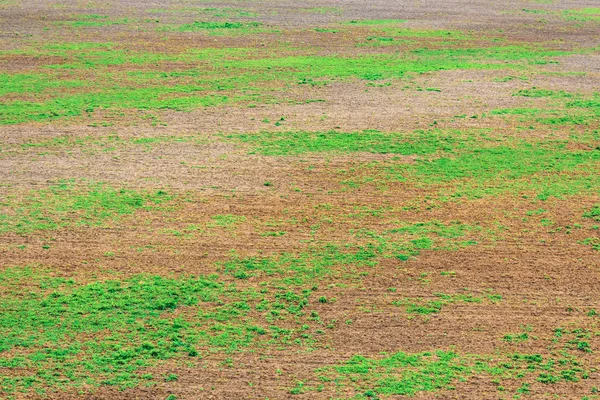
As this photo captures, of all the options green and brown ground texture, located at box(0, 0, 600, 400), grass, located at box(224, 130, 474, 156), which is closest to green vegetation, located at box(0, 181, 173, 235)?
green and brown ground texture, located at box(0, 0, 600, 400)

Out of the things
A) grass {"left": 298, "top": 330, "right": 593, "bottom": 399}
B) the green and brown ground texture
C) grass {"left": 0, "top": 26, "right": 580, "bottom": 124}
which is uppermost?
grass {"left": 0, "top": 26, "right": 580, "bottom": 124}

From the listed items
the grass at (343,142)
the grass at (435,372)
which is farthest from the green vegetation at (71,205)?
the grass at (435,372)

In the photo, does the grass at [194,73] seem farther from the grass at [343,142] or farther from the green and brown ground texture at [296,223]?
the grass at [343,142]

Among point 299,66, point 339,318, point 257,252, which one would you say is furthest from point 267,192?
point 299,66

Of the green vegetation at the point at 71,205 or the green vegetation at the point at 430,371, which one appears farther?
the green vegetation at the point at 71,205

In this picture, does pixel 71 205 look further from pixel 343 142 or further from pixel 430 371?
pixel 430 371

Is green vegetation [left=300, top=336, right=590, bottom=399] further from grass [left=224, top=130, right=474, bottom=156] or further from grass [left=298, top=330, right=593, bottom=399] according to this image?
grass [left=224, top=130, right=474, bottom=156]

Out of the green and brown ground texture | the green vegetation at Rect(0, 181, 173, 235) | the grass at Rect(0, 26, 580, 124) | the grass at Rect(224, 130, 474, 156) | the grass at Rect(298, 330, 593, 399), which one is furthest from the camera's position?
the grass at Rect(0, 26, 580, 124)

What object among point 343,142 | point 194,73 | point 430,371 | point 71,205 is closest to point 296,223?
point 71,205

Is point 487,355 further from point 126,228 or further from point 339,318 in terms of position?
point 126,228
